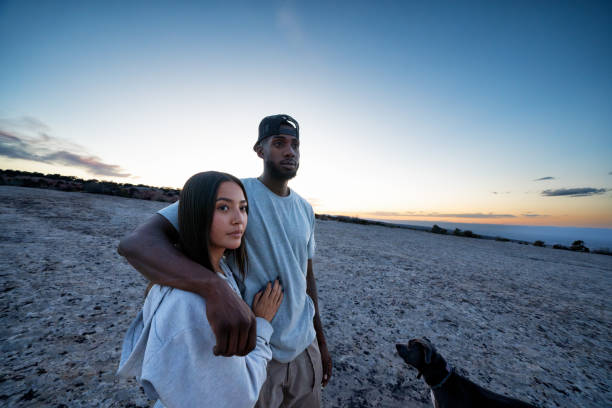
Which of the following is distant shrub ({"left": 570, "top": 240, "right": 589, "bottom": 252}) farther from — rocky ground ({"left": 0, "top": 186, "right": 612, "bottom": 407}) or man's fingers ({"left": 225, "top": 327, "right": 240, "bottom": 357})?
man's fingers ({"left": 225, "top": 327, "right": 240, "bottom": 357})

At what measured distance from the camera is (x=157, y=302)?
86cm

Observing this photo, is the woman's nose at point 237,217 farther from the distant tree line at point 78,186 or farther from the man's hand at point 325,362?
the distant tree line at point 78,186

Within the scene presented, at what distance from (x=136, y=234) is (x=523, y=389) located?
3361 mm

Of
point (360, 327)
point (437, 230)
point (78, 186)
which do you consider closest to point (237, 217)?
point (360, 327)

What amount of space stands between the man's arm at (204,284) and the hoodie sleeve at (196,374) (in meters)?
0.06

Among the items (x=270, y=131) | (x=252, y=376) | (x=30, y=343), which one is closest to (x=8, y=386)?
(x=30, y=343)

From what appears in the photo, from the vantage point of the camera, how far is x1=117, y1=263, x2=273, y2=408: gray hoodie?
749mm

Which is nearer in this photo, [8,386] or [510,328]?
[8,386]

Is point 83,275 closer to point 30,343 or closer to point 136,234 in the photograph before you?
point 30,343

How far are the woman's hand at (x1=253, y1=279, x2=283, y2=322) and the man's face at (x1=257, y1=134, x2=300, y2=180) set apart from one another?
73cm

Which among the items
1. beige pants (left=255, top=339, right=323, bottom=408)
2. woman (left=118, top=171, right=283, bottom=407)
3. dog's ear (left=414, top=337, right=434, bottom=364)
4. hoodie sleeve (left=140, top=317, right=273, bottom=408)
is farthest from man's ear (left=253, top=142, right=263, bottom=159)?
dog's ear (left=414, top=337, right=434, bottom=364)

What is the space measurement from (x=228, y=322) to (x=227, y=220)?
0.49 meters

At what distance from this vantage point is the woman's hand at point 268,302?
1153 millimetres

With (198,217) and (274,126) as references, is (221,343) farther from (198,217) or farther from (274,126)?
(274,126)
